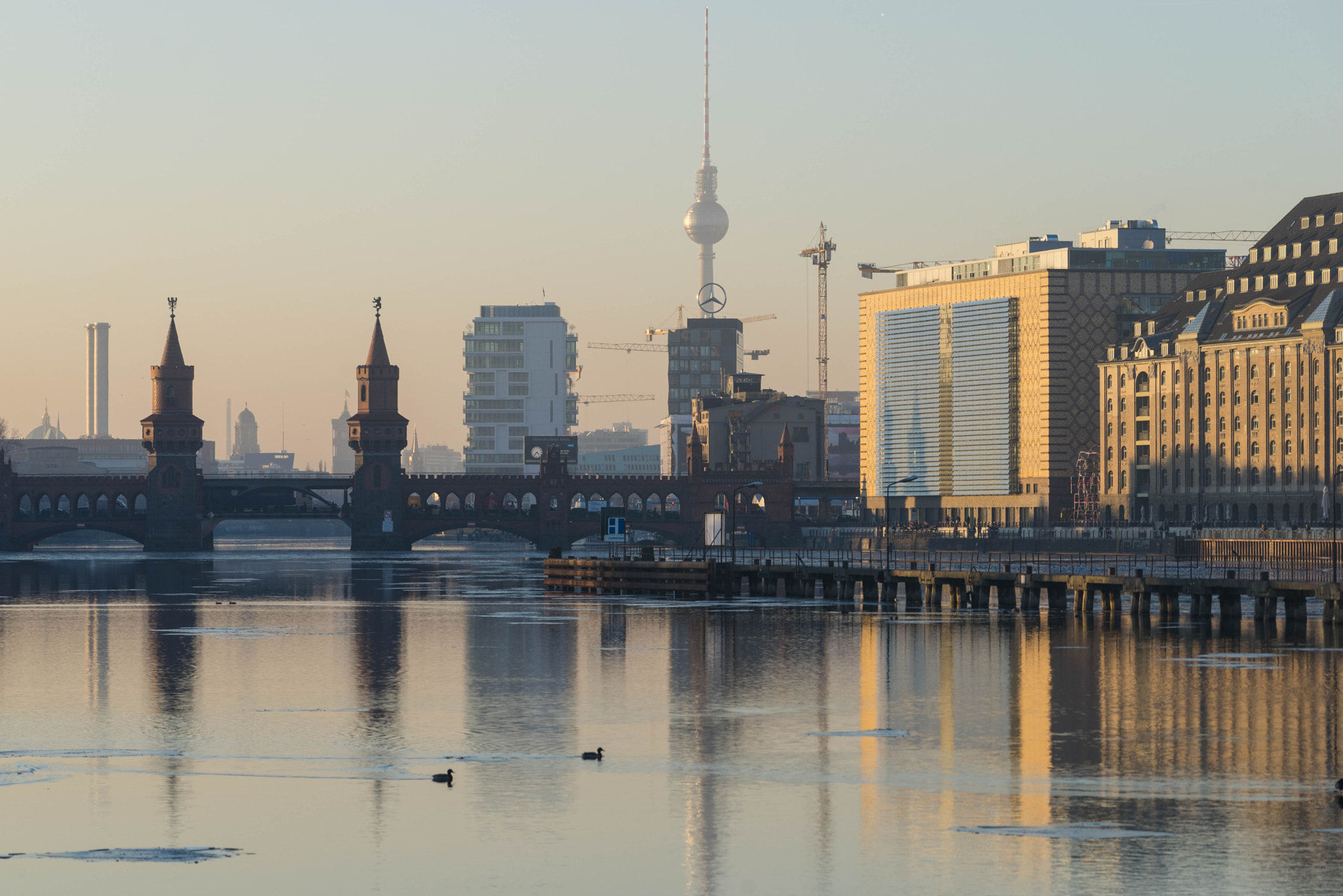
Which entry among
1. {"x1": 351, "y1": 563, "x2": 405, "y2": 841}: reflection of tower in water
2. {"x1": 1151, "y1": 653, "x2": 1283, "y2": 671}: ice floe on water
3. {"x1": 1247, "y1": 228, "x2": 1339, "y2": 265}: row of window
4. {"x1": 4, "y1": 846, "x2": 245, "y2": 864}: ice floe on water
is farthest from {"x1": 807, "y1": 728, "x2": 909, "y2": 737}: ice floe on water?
{"x1": 1247, "y1": 228, "x2": 1339, "y2": 265}: row of window

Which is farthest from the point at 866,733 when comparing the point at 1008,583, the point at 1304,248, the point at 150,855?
the point at 1304,248

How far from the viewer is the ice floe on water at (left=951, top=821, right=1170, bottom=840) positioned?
118 ft

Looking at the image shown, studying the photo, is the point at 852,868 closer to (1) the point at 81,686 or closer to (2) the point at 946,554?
(1) the point at 81,686

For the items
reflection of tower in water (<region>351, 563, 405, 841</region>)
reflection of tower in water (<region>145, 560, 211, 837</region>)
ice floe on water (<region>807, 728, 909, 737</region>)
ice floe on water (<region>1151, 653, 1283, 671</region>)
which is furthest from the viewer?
ice floe on water (<region>1151, 653, 1283, 671</region>)

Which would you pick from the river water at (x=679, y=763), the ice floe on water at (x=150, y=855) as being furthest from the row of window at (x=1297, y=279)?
the ice floe on water at (x=150, y=855)

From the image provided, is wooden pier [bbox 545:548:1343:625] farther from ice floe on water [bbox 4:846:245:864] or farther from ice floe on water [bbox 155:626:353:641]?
ice floe on water [bbox 4:846:245:864]

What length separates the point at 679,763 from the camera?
46125 mm

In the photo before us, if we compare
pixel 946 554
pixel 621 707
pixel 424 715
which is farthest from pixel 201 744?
pixel 946 554

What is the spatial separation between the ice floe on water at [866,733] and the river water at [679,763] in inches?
5.1

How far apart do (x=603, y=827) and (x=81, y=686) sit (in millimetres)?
32457

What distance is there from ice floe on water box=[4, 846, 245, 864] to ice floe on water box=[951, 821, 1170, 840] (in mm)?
13757

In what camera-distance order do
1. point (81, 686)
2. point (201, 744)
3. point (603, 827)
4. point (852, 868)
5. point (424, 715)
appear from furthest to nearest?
point (81, 686) < point (424, 715) < point (201, 744) < point (603, 827) < point (852, 868)

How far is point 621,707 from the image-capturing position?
189ft

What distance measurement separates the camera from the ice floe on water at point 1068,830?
3597 cm
